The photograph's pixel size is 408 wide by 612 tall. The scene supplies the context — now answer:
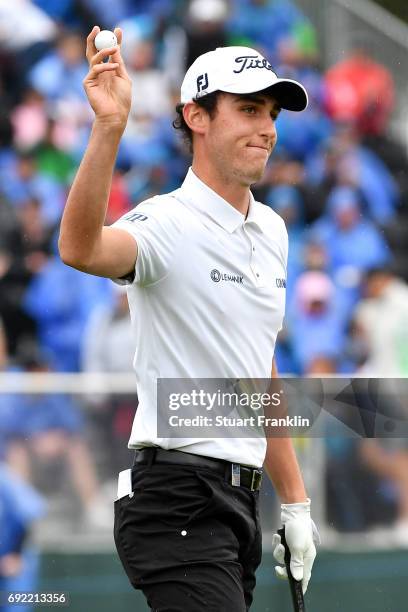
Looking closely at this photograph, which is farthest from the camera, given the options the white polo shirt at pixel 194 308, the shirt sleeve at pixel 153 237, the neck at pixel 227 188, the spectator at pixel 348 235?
the spectator at pixel 348 235

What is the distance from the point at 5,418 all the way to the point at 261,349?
7.27 feet

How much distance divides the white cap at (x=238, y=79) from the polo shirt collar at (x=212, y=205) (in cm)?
27

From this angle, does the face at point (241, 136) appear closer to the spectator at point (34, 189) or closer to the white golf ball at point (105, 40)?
the white golf ball at point (105, 40)

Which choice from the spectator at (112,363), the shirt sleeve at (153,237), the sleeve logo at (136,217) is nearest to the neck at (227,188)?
the shirt sleeve at (153,237)

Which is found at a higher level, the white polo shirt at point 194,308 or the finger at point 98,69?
the finger at point 98,69

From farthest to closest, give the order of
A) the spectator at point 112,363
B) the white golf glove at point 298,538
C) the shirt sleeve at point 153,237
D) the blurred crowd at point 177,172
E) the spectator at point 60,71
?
the spectator at point 60,71
the blurred crowd at point 177,172
the spectator at point 112,363
the white golf glove at point 298,538
the shirt sleeve at point 153,237

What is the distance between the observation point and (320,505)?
5.17 m

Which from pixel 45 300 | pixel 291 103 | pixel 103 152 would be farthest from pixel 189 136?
pixel 45 300

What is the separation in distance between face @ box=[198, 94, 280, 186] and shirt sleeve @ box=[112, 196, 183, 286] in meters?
0.25

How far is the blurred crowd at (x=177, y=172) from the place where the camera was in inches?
257

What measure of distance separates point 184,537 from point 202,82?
4.22 feet

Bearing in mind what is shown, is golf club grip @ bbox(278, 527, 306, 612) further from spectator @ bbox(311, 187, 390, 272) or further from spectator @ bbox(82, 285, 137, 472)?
spectator @ bbox(311, 187, 390, 272)

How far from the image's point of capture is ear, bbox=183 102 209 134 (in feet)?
10.8

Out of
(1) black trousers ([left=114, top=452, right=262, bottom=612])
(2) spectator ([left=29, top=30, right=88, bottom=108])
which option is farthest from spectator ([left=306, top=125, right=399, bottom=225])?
(1) black trousers ([left=114, top=452, right=262, bottom=612])
